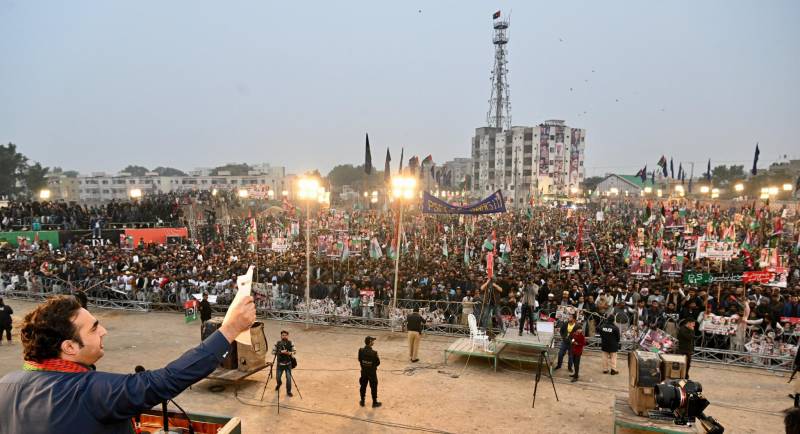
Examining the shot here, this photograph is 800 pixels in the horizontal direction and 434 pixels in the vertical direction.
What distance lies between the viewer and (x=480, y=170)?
114000 millimetres

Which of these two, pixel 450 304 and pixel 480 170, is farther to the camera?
pixel 480 170

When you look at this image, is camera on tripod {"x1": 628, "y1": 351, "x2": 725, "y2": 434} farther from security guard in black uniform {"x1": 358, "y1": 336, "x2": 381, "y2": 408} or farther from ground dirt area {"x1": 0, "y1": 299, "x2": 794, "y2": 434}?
security guard in black uniform {"x1": 358, "y1": 336, "x2": 381, "y2": 408}

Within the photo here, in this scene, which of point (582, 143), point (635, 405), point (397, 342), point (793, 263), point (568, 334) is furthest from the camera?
point (582, 143)

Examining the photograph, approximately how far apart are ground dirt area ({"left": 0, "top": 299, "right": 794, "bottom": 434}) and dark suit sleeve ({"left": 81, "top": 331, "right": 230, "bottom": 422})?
23.3 feet

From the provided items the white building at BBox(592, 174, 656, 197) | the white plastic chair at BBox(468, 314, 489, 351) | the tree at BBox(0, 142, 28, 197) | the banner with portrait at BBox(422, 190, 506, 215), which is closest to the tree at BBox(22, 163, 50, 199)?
the tree at BBox(0, 142, 28, 197)

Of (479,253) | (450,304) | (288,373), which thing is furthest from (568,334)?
(479,253)

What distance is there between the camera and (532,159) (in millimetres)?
105062

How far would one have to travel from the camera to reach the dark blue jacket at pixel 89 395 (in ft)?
7.52

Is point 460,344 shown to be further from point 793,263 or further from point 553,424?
point 793,263

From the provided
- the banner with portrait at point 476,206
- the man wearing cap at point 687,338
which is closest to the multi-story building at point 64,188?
the banner with portrait at point 476,206

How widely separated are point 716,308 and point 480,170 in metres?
102

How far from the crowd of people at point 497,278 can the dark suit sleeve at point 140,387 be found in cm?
1165

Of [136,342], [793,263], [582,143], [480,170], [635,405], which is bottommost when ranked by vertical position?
[136,342]

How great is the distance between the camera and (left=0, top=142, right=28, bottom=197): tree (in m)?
69.5
